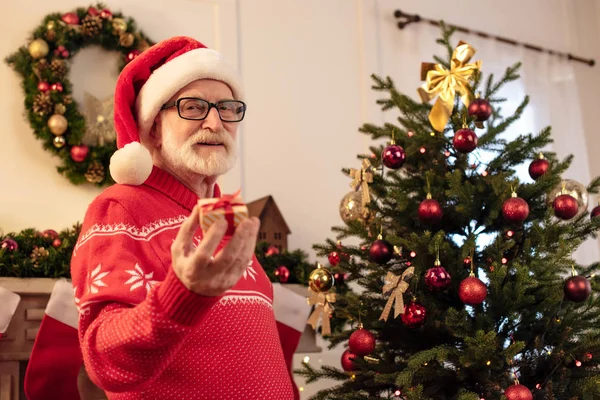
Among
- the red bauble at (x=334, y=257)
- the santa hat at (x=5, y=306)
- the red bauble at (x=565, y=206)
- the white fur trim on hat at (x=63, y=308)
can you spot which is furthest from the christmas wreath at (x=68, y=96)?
the red bauble at (x=565, y=206)

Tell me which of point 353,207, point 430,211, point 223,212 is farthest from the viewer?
point 353,207

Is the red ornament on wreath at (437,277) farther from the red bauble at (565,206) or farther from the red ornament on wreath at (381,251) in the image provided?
the red bauble at (565,206)

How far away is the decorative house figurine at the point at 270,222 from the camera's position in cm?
303

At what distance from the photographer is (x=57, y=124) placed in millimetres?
2832

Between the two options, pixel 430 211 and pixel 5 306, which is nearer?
pixel 430 211

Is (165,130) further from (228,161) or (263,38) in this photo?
(263,38)

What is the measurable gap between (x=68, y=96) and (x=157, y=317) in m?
2.05

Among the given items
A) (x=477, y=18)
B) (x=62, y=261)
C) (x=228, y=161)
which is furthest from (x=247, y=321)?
(x=477, y=18)

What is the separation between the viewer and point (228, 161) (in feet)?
5.06

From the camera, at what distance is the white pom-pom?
1.44 meters

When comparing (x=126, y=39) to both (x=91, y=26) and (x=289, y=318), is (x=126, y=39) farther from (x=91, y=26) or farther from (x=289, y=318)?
(x=289, y=318)

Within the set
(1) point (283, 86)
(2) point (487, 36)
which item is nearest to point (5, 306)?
(1) point (283, 86)

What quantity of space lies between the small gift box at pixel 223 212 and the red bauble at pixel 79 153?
2.03 meters

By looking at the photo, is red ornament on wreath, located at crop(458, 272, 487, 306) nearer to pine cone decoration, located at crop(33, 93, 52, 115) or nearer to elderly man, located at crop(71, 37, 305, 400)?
elderly man, located at crop(71, 37, 305, 400)
